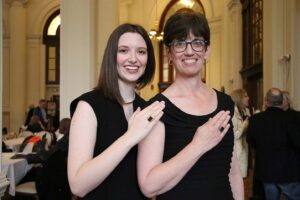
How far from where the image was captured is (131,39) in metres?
1.60

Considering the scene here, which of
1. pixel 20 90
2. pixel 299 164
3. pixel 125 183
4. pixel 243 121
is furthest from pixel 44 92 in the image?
pixel 125 183

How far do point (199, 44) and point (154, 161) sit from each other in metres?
0.42

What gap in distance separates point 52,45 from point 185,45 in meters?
17.2

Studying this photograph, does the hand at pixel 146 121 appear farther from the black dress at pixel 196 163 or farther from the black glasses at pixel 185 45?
the black glasses at pixel 185 45

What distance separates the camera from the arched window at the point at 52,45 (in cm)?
1789

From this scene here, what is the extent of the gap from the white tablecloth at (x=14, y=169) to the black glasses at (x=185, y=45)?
4.24m

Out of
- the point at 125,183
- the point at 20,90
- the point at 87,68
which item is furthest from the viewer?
the point at 20,90

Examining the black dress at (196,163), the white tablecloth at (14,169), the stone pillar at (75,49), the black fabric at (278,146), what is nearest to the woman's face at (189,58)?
the black dress at (196,163)

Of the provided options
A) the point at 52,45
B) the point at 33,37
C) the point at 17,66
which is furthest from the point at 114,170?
the point at 52,45

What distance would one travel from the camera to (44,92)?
17453mm

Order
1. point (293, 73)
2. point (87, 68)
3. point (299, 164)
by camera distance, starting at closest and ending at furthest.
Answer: point (299, 164) < point (87, 68) < point (293, 73)

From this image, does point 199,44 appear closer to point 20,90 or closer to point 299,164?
point 299,164

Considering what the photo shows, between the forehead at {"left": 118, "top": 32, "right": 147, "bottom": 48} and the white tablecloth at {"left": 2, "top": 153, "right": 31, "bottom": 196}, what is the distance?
4.01 metres

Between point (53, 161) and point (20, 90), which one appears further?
point (20, 90)
